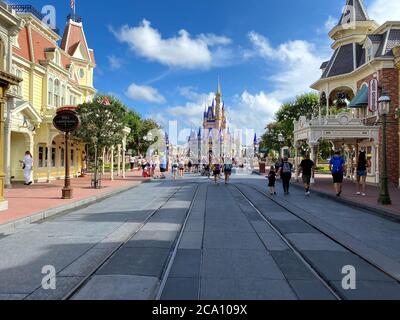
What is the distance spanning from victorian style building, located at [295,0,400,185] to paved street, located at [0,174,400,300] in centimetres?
1437

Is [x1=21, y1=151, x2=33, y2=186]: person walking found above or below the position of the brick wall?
below

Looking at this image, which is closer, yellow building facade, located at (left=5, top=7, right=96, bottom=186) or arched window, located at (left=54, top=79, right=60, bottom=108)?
yellow building facade, located at (left=5, top=7, right=96, bottom=186)

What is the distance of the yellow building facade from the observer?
76.3 feet

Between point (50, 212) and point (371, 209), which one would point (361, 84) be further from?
point (50, 212)

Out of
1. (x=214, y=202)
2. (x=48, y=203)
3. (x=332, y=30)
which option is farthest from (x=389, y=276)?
(x=332, y=30)

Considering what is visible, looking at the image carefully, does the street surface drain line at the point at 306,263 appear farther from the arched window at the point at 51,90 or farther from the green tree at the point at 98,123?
the arched window at the point at 51,90

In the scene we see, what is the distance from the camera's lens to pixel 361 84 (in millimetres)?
29891

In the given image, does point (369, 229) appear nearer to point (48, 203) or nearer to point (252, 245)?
point (252, 245)

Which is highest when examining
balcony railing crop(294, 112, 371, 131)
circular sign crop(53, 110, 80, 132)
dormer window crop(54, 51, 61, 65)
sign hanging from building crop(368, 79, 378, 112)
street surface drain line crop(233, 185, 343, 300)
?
dormer window crop(54, 51, 61, 65)

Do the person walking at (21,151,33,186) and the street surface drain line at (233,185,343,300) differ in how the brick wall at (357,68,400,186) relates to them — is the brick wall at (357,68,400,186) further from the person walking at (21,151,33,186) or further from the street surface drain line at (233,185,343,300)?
the person walking at (21,151,33,186)

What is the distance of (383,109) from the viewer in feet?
49.3

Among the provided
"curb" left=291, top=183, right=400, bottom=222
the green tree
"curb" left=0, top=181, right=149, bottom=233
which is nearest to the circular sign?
"curb" left=0, top=181, right=149, bottom=233

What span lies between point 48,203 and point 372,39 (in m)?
23.5
